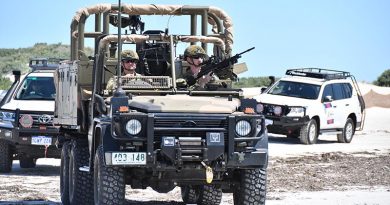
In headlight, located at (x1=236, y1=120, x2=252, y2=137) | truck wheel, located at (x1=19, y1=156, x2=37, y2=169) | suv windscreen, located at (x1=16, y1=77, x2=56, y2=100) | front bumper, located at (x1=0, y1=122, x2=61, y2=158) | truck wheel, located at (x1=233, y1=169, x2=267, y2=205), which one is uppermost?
suv windscreen, located at (x1=16, y1=77, x2=56, y2=100)

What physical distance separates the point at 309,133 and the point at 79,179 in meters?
15.3

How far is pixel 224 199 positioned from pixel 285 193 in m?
0.96

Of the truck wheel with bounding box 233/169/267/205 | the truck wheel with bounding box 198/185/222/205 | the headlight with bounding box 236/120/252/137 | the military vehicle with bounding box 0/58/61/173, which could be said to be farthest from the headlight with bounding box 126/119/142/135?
A: the military vehicle with bounding box 0/58/61/173

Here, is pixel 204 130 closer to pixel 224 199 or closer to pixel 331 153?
pixel 224 199

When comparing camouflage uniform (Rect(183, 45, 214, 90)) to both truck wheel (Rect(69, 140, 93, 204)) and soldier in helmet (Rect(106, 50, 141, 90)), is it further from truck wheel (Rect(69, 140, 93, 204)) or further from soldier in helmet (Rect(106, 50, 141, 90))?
truck wheel (Rect(69, 140, 93, 204))

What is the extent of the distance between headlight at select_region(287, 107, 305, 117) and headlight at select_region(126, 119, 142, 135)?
1706 centimetres

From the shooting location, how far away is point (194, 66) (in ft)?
47.2

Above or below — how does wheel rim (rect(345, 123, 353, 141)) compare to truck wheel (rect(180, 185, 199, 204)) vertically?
above

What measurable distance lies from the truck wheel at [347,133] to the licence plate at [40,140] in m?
13.0

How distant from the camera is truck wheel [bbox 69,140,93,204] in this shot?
48.2 feet

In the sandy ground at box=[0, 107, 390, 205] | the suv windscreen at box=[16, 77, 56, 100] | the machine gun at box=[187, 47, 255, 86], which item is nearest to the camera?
the machine gun at box=[187, 47, 255, 86]

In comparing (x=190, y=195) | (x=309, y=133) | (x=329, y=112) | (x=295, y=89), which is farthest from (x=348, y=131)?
(x=190, y=195)

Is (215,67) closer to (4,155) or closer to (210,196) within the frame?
(210,196)

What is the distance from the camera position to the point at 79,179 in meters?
14.8
